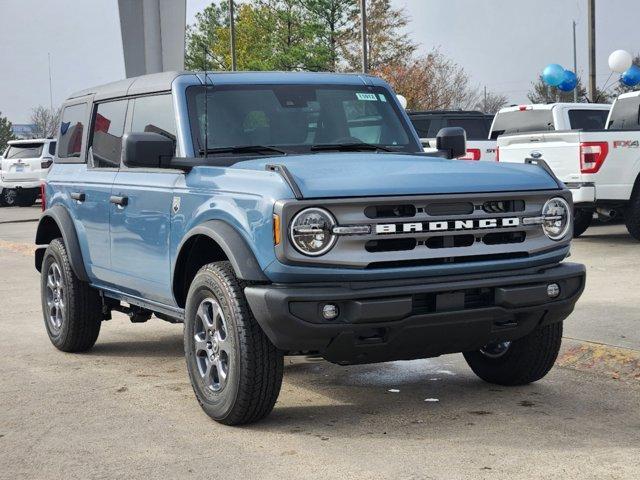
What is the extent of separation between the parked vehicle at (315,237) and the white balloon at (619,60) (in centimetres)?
2009

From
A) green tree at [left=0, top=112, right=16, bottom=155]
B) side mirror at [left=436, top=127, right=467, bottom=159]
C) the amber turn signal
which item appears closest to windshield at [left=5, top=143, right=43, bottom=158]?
side mirror at [left=436, top=127, right=467, bottom=159]

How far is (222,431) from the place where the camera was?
5578 mm

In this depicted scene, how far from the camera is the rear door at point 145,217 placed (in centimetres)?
636

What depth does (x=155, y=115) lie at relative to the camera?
6.89 metres

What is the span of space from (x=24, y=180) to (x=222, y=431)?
27038 mm

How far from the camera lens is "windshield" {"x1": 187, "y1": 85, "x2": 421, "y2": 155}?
6449 mm

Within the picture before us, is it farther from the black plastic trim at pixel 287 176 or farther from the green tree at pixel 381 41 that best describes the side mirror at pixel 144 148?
the green tree at pixel 381 41

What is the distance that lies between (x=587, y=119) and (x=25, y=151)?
18944 mm

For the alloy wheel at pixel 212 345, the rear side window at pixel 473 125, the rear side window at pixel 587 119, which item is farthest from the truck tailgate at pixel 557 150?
the alloy wheel at pixel 212 345

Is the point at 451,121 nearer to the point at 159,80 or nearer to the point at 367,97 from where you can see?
the point at 367,97

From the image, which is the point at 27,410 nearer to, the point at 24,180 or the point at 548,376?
the point at 548,376

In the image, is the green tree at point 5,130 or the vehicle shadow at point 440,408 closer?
the vehicle shadow at point 440,408

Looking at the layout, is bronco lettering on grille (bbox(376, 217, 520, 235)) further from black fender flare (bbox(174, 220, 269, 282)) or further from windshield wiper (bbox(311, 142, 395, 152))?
windshield wiper (bbox(311, 142, 395, 152))

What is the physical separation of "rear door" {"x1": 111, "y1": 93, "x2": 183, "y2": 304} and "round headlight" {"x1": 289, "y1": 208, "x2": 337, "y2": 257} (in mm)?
1334
